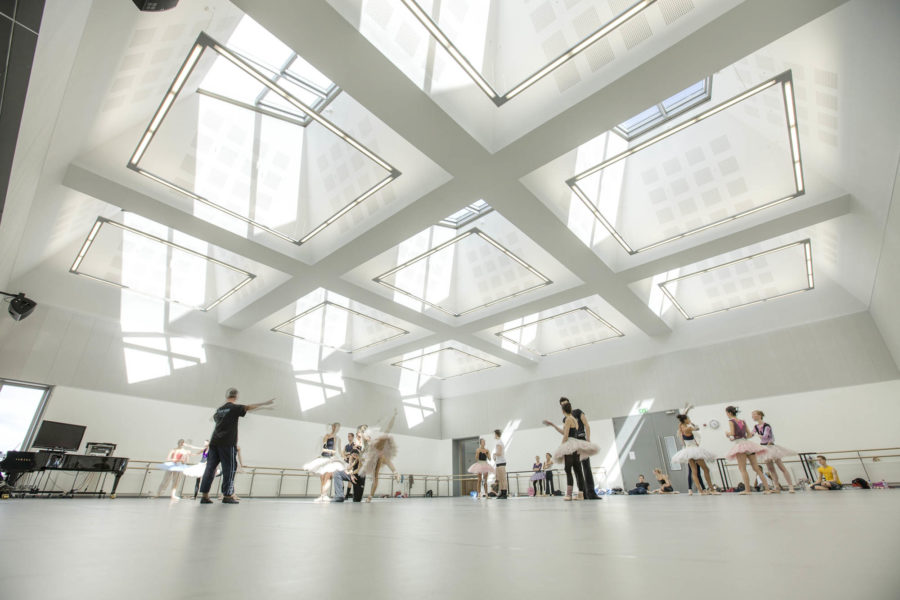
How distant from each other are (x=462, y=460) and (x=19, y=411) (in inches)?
666

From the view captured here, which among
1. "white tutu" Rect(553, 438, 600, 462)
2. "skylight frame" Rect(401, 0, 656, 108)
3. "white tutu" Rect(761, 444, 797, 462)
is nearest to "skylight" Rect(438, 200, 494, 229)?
"skylight frame" Rect(401, 0, 656, 108)

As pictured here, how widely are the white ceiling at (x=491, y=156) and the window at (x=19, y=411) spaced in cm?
243

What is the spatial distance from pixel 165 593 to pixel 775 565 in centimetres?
124

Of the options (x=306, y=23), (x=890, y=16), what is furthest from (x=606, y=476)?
(x=306, y=23)

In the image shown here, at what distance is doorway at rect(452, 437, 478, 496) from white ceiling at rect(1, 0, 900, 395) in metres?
9.10

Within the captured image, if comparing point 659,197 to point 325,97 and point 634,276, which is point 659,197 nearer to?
point 634,276

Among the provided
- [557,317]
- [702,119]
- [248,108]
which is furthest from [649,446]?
[248,108]

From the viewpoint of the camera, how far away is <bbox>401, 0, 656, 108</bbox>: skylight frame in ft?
18.7

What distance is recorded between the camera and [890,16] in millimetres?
5195

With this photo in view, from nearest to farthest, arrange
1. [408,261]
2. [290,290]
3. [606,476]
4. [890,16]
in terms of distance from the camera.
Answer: [890,16] → [408,261] → [290,290] → [606,476]

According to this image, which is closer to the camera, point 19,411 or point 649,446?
point 19,411

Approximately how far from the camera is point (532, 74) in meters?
6.68

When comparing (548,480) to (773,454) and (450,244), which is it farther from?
(450,244)

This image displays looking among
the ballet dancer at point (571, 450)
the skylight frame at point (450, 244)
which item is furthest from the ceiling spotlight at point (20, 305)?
the ballet dancer at point (571, 450)
